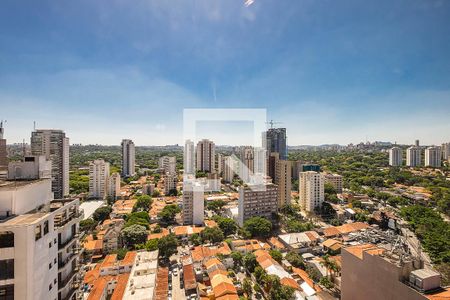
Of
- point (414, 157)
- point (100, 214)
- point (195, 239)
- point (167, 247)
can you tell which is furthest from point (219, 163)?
point (414, 157)

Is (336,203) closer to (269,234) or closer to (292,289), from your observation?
(269,234)

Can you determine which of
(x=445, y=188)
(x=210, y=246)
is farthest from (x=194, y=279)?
(x=445, y=188)

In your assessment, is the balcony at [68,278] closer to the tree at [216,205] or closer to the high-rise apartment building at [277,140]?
the tree at [216,205]

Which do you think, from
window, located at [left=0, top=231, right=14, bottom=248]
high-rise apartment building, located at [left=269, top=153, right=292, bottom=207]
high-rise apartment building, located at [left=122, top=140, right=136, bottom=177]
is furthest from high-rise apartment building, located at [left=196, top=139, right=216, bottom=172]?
window, located at [left=0, top=231, right=14, bottom=248]

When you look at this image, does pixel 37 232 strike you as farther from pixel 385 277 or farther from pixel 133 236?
pixel 133 236

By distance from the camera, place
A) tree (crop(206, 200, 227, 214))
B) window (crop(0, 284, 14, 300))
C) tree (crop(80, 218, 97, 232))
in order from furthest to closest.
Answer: tree (crop(206, 200, 227, 214)), tree (crop(80, 218, 97, 232)), window (crop(0, 284, 14, 300))

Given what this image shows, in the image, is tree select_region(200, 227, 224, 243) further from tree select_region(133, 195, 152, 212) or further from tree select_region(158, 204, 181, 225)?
tree select_region(133, 195, 152, 212)
